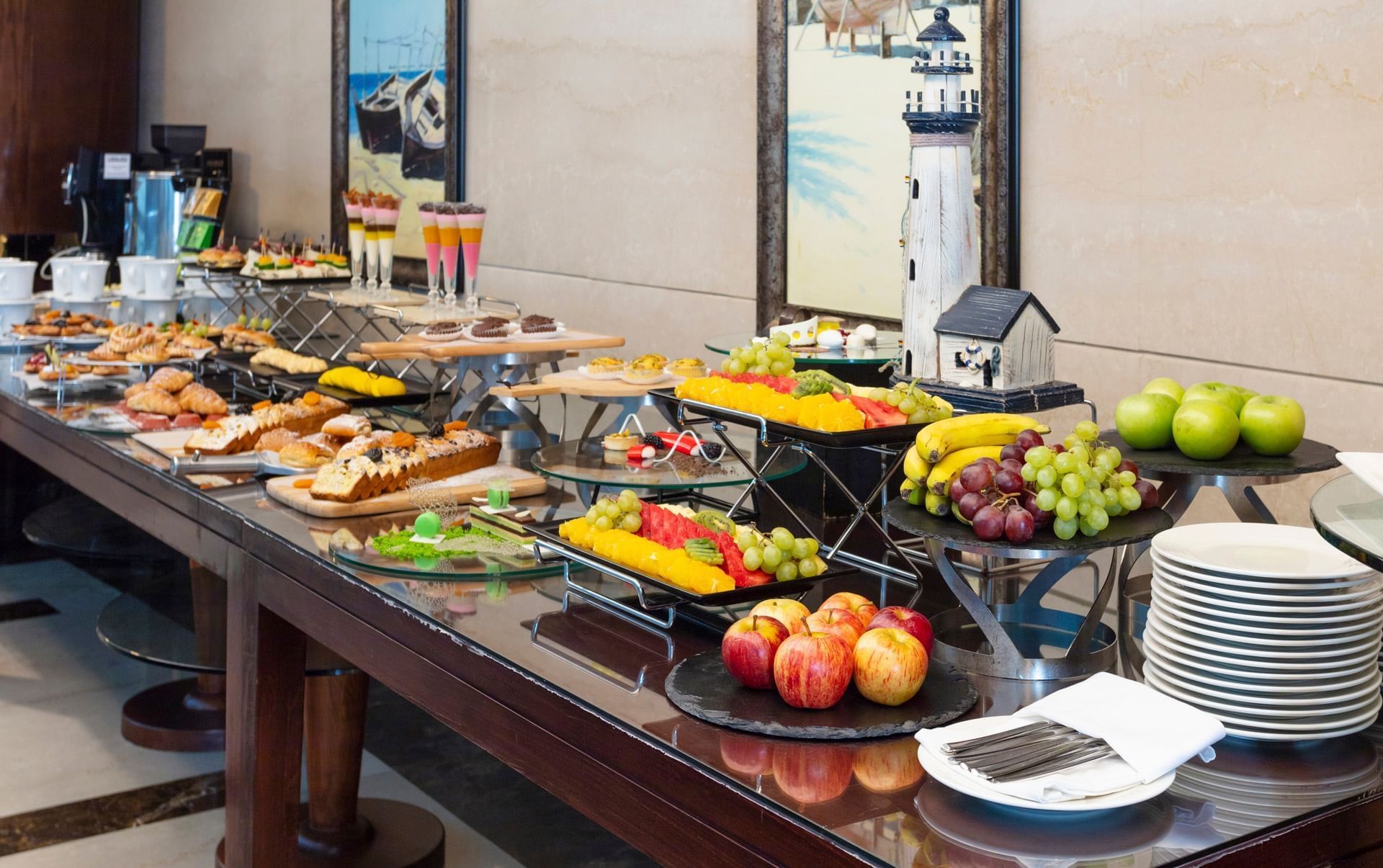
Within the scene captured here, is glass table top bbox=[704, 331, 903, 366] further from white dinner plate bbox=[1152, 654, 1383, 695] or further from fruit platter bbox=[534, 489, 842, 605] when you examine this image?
white dinner plate bbox=[1152, 654, 1383, 695]

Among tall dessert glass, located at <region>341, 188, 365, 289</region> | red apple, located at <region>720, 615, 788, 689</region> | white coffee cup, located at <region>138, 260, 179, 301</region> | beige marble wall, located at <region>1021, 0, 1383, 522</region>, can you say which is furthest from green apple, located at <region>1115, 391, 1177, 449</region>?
white coffee cup, located at <region>138, 260, 179, 301</region>

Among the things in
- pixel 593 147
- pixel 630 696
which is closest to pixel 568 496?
pixel 630 696

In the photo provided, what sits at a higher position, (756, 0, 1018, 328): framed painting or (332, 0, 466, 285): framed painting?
(332, 0, 466, 285): framed painting

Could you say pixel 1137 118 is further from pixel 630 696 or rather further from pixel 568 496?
pixel 630 696

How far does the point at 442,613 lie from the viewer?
1.65 meters

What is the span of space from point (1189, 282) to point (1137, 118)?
32cm

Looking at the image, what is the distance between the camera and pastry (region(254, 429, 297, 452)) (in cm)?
251

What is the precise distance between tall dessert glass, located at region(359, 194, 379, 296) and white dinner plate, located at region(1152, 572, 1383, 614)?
292 centimetres

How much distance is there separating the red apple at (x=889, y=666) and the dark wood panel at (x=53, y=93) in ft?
22.2

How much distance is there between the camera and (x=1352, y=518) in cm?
95

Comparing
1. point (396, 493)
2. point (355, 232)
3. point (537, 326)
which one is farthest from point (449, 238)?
point (396, 493)

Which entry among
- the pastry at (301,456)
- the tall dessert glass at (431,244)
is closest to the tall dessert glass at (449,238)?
the tall dessert glass at (431,244)

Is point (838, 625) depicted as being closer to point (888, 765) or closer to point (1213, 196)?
point (888, 765)

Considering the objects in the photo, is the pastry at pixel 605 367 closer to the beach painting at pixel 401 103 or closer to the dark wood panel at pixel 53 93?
the beach painting at pixel 401 103
